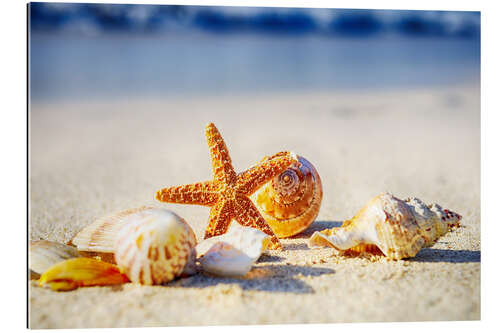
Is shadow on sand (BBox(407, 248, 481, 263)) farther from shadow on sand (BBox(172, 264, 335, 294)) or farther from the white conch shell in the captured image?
the white conch shell

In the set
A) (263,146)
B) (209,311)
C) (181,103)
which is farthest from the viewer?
(181,103)

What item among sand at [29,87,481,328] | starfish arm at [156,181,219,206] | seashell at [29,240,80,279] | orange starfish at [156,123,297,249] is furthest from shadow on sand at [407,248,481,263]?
seashell at [29,240,80,279]

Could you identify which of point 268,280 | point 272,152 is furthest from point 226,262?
point 272,152

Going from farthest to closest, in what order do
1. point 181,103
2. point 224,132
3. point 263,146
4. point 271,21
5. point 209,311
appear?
point 181,103, point 224,132, point 263,146, point 271,21, point 209,311

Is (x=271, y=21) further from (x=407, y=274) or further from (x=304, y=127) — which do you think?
(x=304, y=127)

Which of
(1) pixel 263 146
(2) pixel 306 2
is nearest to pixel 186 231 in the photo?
(2) pixel 306 2

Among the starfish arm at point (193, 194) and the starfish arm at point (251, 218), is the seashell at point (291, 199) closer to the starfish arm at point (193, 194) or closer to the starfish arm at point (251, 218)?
the starfish arm at point (251, 218)

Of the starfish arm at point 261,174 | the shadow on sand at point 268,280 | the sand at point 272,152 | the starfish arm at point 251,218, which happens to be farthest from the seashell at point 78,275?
the starfish arm at point 261,174

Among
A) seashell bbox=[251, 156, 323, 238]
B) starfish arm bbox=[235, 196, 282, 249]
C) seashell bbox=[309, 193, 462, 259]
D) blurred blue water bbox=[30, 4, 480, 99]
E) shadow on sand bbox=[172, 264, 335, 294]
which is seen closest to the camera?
shadow on sand bbox=[172, 264, 335, 294]
